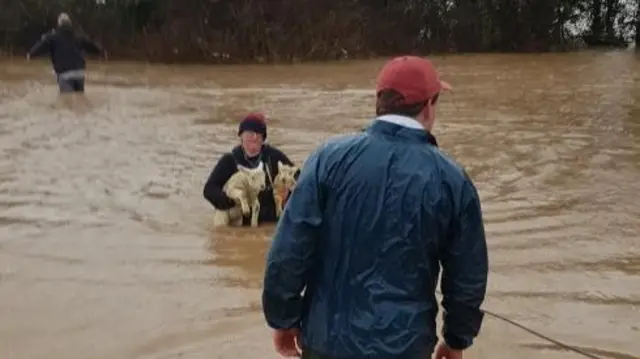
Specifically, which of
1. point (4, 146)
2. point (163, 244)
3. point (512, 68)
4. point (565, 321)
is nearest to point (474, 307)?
point (565, 321)

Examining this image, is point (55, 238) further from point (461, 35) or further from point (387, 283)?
point (461, 35)

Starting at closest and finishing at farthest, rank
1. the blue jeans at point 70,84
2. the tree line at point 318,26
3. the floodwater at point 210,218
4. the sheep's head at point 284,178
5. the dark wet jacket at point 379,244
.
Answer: the dark wet jacket at point 379,244
the floodwater at point 210,218
the sheep's head at point 284,178
the blue jeans at point 70,84
the tree line at point 318,26

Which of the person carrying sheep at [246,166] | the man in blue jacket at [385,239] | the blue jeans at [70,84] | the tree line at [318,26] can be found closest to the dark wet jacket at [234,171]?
the person carrying sheep at [246,166]

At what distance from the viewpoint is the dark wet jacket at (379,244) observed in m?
3.41

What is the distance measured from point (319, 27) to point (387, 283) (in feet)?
91.8

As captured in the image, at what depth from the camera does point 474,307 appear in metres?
3.52

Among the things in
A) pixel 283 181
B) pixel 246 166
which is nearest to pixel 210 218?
pixel 246 166

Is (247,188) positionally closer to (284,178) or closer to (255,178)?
(255,178)

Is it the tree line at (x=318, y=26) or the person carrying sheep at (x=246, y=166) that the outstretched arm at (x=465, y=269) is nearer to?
the person carrying sheep at (x=246, y=166)

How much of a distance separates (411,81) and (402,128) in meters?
0.17

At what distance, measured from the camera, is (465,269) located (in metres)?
3.48

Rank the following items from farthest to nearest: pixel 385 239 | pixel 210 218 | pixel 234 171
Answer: pixel 210 218 < pixel 234 171 < pixel 385 239

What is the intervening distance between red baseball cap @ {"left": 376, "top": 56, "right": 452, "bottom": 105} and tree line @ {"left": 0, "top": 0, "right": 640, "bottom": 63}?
85.1ft

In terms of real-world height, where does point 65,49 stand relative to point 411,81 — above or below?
below
